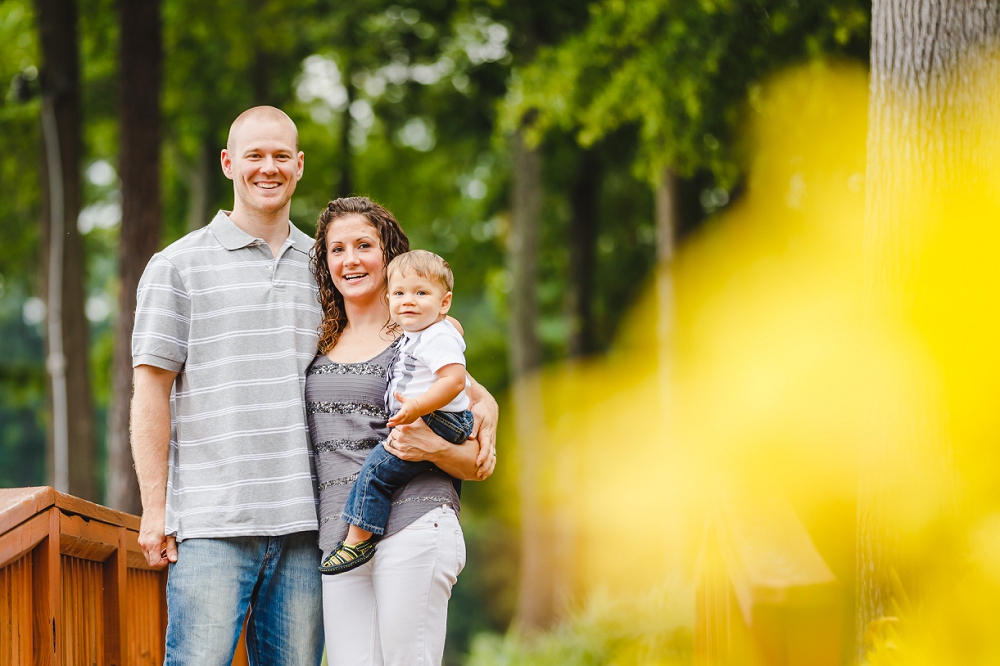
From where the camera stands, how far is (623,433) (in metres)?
13.9

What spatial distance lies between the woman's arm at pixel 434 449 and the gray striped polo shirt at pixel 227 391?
13.5 inches

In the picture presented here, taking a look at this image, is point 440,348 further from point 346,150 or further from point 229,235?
point 346,150

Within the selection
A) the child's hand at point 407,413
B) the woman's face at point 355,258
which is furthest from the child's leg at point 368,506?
the woman's face at point 355,258

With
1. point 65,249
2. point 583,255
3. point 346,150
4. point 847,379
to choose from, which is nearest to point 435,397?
point 847,379

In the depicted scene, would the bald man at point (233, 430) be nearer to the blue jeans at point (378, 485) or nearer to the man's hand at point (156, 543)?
the man's hand at point (156, 543)

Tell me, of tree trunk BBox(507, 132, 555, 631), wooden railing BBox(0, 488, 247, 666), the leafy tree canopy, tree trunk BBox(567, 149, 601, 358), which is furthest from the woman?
tree trunk BBox(567, 149, 601, 358)

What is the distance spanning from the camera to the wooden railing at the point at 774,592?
2.36m

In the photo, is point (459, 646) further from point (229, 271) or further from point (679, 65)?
point (229, 271)

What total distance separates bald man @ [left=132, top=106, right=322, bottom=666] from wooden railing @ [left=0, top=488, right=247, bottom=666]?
0.24m

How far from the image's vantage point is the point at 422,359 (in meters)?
2.75

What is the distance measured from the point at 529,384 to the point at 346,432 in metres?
10.6

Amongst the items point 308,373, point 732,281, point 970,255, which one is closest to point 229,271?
point 308,373

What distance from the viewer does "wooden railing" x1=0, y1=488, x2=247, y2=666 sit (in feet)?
8.32

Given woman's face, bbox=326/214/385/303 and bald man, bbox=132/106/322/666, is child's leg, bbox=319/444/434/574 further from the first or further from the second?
woman's face, bbox=326/214/385/303
